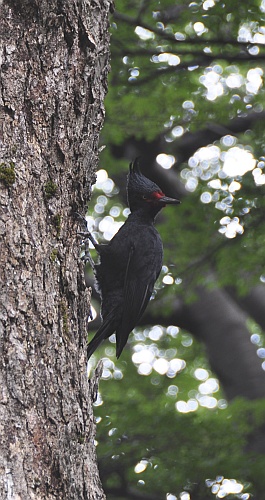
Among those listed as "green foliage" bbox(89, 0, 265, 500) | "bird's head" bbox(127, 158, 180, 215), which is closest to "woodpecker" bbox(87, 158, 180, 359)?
"bird's head" bbox(127, 158, 180, 215)

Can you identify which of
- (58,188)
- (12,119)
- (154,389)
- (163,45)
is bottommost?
(154,389)

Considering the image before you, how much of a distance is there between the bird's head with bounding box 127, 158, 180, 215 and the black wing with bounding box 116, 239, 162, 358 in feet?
0.85

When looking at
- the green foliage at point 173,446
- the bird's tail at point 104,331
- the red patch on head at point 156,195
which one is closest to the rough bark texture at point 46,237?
the bird's tail at point 104,331

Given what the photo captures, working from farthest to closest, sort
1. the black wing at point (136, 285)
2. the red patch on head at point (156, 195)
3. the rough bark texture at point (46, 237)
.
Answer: the red patch on head at point (156, 195)
the black wing at point (136, 285)
the rough bark texture at point (46, 237)

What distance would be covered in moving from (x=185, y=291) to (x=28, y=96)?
12.9 ft

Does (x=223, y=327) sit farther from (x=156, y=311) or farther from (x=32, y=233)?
(x=32, y=233)

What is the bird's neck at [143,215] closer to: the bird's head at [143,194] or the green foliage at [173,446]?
the bird's head at [143,194]

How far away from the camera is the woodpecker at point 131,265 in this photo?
4605 mm

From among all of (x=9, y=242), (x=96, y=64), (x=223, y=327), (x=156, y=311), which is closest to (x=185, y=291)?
(x=156, y=311)

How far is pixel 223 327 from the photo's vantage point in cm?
780

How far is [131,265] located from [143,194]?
0.55 m

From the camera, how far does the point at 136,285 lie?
15.4 feet

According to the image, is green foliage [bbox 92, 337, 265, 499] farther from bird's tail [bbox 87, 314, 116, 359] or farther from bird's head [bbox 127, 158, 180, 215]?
bird's head [bbox 127, 158, 180, 215]

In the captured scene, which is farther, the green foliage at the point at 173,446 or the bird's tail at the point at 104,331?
the green foliage at the point at 173,446
